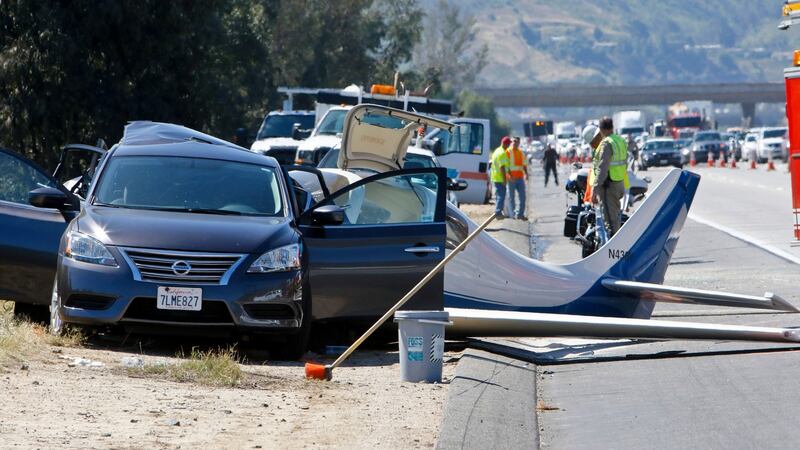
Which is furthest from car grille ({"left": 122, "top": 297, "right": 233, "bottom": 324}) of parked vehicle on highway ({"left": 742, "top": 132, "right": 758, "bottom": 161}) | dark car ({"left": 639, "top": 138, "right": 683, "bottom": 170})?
parked vehicle on highway ({"left": 742, "top": 132, "right": 758, "bottom": 161})

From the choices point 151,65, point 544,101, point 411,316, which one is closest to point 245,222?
point 411,316

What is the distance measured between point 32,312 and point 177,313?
8.28 feet

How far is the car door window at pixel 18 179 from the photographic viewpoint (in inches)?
502

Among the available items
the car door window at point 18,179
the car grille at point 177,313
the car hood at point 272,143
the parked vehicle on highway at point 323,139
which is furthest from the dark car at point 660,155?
the car grille at point 177,313

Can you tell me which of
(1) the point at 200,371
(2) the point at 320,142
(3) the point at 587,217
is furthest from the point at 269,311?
(2) the point at 320,142

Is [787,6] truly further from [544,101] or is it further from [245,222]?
[544,101]

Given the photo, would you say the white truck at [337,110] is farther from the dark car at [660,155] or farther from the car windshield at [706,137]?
the car windshield at [706,137]

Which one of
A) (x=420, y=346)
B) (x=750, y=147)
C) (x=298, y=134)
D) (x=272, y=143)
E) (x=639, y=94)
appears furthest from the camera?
(x=639, y=94)

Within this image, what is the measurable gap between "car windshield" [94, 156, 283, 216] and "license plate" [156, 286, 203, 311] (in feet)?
3.80

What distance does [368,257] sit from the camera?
37.8 ft

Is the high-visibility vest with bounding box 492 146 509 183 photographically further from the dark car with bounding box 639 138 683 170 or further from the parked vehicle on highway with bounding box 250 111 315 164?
the dark car with bounding box 639 138 683 170

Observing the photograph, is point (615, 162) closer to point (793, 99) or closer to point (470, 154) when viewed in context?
point (793, 99)

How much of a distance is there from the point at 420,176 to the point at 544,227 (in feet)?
64.3

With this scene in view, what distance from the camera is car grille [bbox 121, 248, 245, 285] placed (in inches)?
429
